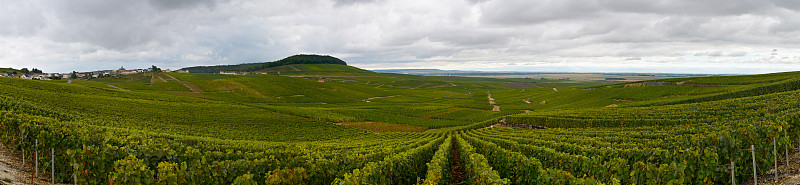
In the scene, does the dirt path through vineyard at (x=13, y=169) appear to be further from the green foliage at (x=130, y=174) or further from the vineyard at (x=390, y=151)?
the green foliage at (x=130, y=174)

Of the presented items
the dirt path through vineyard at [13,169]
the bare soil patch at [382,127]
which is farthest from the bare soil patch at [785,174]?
the bare soil patch at [382,127]

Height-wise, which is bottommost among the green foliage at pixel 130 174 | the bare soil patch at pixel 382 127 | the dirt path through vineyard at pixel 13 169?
the bare soil patch at pixel 382 127

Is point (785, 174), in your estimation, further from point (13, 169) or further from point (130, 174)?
point (13, 169)

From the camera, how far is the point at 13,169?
14.3 meters

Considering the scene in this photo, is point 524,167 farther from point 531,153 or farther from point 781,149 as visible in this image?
point 781,149

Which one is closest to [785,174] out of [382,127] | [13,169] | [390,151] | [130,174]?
[390,151]

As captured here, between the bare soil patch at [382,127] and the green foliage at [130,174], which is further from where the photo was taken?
the bare soil patch at [382,127]

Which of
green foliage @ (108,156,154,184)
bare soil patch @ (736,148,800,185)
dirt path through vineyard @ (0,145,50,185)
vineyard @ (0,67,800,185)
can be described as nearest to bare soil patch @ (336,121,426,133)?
vineyard @ (0,67,800,185)

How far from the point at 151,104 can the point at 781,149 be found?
7743 cm

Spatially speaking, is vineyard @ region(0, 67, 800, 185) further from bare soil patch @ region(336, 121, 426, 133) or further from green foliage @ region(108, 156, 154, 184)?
bare soil patch @ region(336, 121, 426, 133)

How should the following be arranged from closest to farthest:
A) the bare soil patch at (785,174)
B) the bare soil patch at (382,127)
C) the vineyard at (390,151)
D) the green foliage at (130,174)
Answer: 1. the green foliage at (130,174)
2. the bare soil patch at (785,174)
3. the vineyard at (390,151)
4. the bare soil patch at (382,127)

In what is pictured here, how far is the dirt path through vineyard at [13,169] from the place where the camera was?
1246 cm

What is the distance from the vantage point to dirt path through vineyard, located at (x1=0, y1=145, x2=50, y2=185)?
491 inches

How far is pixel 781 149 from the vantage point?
16.2 meters
